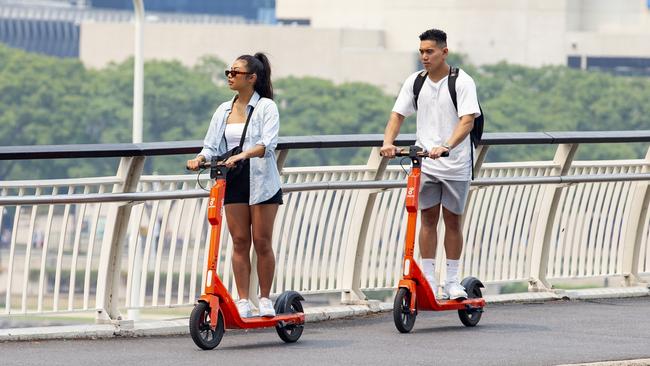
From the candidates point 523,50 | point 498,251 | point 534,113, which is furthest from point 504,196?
point 523,50

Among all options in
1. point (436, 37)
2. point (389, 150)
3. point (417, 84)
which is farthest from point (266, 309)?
point (436, 37)

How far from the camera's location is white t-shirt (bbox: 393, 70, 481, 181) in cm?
1062

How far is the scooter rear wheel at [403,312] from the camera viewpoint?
10539 mm

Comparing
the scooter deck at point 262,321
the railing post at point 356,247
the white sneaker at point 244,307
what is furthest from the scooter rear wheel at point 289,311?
the railing post at point 356,247

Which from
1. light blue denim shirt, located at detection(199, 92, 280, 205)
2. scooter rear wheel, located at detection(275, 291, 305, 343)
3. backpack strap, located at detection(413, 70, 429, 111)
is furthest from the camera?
backpack strap, located at detection(413, 70, 429, 111)

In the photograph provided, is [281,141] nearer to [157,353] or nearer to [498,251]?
[157,353]

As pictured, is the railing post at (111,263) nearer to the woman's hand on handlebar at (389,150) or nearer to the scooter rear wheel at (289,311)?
the scooter rear wheel at (289,311)

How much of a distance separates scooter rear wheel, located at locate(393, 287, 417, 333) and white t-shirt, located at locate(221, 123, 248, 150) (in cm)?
133

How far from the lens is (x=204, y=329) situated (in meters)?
9.79

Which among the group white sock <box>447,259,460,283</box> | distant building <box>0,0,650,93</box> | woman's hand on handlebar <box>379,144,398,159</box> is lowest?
distant building <box>0,0,650,93</box>

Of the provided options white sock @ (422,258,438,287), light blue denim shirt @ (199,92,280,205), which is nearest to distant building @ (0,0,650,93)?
white sock @ (422,258,438,287)

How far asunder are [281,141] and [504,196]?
2602 millimetres

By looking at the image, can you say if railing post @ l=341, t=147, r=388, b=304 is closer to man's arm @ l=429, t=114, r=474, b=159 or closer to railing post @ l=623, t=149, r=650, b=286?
man's arm @ l=429, t=114, r=474, b=159

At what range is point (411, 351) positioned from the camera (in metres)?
9.95
